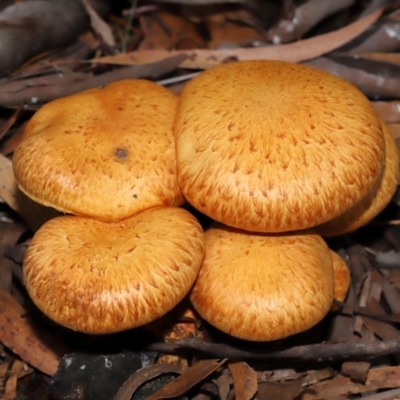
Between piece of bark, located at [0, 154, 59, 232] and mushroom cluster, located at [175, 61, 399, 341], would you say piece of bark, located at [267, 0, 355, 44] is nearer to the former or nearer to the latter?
mushroom cluster, located at [175, 61, 399, 341]

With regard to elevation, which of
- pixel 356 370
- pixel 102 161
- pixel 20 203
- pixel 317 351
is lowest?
pixel 356 370

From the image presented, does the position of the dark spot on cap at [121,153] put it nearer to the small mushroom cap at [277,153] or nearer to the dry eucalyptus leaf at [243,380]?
the small mushroom cap at [277,153]

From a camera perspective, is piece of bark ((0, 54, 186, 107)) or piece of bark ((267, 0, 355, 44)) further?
piece of bark ((267, 0, 355, 44))

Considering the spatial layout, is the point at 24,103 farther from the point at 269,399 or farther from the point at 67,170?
the point at 269,399

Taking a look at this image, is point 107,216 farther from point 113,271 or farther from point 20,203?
point 20,203

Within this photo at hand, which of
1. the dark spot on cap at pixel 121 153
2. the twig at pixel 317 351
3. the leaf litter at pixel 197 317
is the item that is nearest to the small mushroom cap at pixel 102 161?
the dark spot on cap at pixel 121 153

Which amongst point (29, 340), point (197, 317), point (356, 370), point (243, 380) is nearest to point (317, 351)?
point (356, 370)

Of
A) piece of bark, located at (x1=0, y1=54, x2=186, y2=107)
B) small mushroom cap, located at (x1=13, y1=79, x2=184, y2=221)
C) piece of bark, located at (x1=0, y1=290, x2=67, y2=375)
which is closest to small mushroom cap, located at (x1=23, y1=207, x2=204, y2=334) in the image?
small mushroom cap, located at (x1=13, y1=79, x2=184, y2=221)

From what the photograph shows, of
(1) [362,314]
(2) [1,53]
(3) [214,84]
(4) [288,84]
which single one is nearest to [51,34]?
(2) [1,53]
